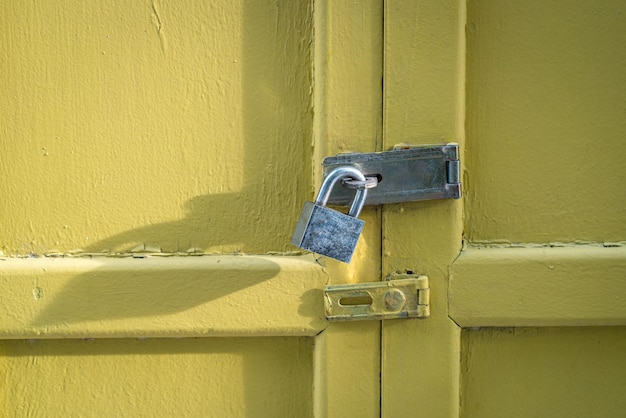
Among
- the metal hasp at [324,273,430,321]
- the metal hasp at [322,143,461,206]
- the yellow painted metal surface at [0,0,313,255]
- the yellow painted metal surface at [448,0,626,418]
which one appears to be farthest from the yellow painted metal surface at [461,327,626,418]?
the yellow painted metal surface at [0,0,313,255]

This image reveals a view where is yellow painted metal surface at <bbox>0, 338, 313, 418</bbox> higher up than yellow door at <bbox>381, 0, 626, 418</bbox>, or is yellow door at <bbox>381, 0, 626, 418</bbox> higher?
yellow door at <bbox>381, 0, 626, 418</bbox>

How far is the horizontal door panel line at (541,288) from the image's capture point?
730 millimetres

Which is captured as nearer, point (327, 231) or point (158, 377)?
point (327, 231)

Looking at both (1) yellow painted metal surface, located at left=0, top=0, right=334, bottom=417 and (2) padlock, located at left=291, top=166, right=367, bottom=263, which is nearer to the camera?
(2) padlock, located at left=291, top=166, right=367, bottom=263

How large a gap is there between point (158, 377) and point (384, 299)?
0.37 m

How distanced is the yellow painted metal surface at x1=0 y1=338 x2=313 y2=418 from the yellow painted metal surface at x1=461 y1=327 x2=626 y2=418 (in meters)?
0.25

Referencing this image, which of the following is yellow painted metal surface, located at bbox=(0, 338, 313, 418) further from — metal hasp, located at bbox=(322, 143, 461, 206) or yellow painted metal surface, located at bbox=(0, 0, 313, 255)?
metal hasp, located at bbox=(322, 143, 461, 206)

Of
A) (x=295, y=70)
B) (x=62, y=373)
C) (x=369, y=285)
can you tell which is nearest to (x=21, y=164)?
(x=62, y=373)

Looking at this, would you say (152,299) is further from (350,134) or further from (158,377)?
(350,134)

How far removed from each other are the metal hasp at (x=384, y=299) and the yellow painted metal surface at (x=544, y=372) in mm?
106

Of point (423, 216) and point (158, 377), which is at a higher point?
point (423, 216)

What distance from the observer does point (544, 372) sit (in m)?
0.77

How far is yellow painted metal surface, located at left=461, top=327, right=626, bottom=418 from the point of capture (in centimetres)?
76

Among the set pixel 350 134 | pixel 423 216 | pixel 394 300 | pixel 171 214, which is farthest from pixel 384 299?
pixel 171 214
